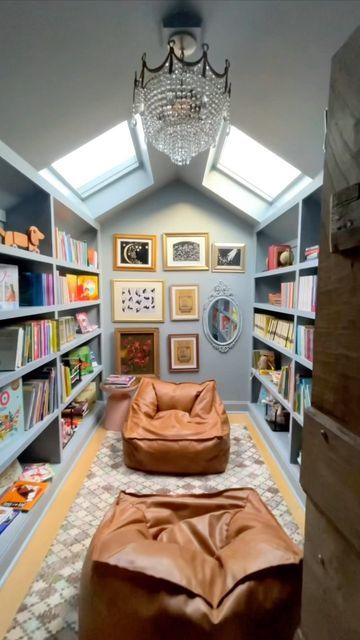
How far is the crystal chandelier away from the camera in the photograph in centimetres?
116

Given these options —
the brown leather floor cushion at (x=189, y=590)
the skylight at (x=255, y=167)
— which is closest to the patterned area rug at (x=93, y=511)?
the brown leather floor cushion at (x=189, y=590)

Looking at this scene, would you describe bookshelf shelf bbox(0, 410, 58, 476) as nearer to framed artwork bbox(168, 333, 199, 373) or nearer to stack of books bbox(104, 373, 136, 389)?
stack of books bbox(104, 373, 136, 389)

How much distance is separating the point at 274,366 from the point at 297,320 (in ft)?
3.84

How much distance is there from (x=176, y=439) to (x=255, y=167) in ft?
7.75

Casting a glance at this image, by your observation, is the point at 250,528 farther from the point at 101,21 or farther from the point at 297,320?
the point at 101,21

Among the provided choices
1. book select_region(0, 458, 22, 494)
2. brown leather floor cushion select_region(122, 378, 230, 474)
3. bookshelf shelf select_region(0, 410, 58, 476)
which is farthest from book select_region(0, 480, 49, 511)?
brown leather floor cushion select_region(122, 378, 230, 474)

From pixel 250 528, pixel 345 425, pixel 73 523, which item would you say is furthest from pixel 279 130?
pixel 73 523

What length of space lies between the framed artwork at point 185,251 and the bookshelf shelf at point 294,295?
0.56 m

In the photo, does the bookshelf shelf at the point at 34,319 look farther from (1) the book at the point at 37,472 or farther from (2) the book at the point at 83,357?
(2) the book at the point at 83,357

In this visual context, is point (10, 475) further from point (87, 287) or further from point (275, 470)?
point (275, 470)

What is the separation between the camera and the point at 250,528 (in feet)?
4.05

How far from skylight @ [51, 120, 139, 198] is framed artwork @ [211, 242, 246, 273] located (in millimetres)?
1145

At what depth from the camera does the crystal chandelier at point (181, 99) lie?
1158mm

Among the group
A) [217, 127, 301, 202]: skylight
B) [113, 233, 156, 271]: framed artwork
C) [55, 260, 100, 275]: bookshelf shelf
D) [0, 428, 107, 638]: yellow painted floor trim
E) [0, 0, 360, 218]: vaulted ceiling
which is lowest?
[0, 428, 107, 638]: yellow painted floor trim
